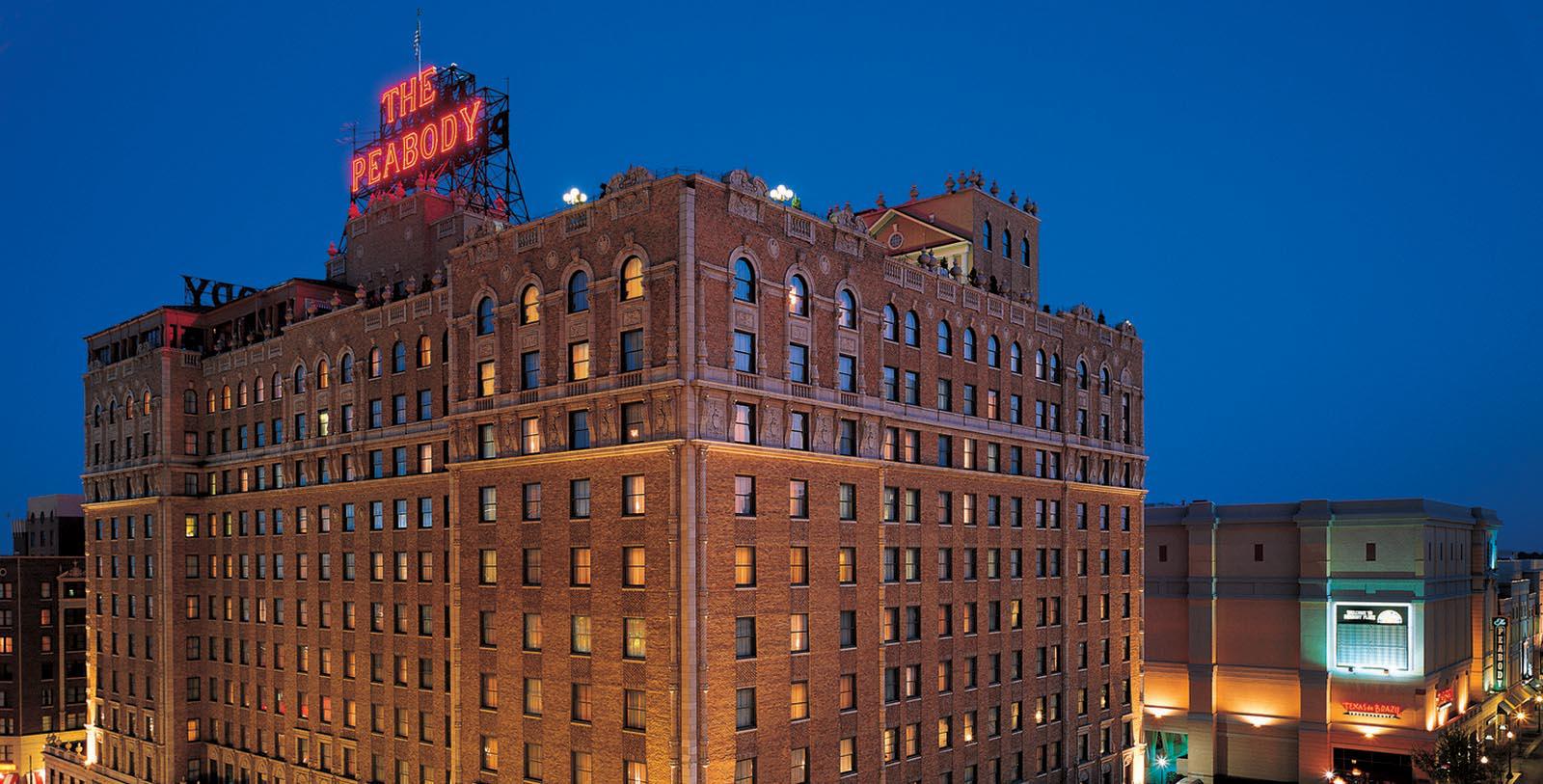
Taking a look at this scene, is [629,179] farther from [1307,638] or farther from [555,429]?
[1307,638]

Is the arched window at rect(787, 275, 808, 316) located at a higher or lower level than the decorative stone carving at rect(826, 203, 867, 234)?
lower

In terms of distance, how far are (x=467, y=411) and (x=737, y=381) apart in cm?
1675

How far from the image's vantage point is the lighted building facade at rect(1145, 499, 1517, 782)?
A: 91.6 m

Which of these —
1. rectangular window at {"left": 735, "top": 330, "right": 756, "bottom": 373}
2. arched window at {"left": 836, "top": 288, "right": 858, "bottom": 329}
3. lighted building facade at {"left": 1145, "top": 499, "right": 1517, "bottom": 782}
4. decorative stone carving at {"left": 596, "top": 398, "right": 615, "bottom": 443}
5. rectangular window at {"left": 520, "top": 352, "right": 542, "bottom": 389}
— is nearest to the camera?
rectangular window at {"left": 735, "top": 330, "right": 756, "bottom": 373}

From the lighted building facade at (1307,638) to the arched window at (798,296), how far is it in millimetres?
59227

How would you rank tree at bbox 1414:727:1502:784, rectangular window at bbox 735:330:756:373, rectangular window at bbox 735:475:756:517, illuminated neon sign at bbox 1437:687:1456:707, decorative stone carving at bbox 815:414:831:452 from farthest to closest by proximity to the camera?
illuminated neon sign at bbox 1437:687:1456:707, tree at bbox 1414:727:1502:784, decorative stone carving at bbox 815:414:831:452, rectangular window at bbox 735:330:756:373, rectangular window at bbox 735:475:756:517

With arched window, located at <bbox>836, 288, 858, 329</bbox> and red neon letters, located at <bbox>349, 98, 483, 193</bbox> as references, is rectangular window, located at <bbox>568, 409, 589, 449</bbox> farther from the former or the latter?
red neon letters, located at <bbox>349, 98, 483, 193</bbox>

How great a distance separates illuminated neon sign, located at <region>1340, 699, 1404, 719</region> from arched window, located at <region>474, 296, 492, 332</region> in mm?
75767

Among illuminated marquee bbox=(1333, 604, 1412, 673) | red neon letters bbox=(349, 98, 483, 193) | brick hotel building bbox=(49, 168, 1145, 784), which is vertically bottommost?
illuminated marquee bbox=(1333, 604, 1412, 673)

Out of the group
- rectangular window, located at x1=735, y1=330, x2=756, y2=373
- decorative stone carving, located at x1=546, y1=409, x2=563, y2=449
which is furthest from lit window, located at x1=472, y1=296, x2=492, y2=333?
rectangular window, located at x1=735, y1=330, x2=756, y2=373

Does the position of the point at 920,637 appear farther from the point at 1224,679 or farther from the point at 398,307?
the point at 1224,679

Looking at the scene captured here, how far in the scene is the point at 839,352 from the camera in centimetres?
5759

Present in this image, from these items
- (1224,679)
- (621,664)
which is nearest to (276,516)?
(621,664)

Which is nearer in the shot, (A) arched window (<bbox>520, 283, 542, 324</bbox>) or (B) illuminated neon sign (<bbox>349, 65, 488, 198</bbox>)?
(A) arched window (<bbox>520, 283, 542, 324</bbox>)
